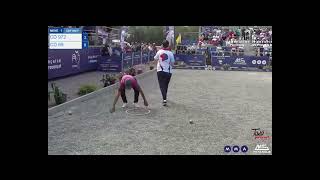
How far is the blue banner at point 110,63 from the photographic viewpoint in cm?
1638

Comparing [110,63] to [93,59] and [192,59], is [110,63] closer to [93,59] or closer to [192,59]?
[93,59]

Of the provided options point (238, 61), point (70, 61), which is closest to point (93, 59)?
point (70, 61)

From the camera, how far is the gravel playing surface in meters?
5.77

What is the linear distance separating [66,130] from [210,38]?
49.1 ft

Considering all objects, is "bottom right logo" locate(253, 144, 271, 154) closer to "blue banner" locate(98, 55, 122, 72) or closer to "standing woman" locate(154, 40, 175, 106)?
"standing woman" locate(154, 40, 175, 106)

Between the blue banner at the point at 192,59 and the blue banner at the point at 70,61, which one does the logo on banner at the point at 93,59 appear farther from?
the blue banner at the point at 192,59

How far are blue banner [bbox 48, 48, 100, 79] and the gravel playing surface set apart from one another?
128 inches

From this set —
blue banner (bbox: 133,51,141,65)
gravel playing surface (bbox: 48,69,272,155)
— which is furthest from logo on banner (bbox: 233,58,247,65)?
gravel playing surface (bbox: 48,69,272,155)

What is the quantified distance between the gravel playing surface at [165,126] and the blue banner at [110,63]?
5.81 meters

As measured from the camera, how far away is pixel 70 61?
14.1m

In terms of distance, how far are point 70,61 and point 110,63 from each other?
276 centimetres

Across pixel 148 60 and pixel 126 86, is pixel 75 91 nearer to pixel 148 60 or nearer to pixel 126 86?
pixel 126 86

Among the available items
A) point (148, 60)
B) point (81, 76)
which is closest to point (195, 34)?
point (148, 60)

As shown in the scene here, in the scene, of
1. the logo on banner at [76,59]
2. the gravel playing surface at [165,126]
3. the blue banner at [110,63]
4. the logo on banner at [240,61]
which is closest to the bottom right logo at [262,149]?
the gravel playing surface at [165,126]
